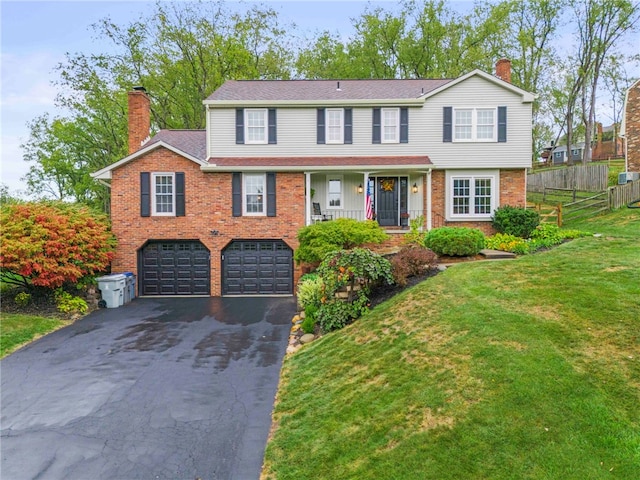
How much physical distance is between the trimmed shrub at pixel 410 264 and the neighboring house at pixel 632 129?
18.6 meters

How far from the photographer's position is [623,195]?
1773 cm

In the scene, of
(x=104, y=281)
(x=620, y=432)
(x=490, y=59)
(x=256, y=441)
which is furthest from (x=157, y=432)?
(x=490, y=59)

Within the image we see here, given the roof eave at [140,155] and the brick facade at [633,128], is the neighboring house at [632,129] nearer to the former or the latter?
the brick facade at [633,128]

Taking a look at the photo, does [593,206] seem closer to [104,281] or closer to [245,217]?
[245,217]

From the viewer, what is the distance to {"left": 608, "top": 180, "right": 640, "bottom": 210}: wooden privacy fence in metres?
17.6

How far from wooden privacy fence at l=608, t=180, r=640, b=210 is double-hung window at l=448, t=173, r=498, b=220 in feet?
19.9

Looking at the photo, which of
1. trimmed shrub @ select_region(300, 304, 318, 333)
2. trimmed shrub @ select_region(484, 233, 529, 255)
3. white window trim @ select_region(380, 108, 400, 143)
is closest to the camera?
trimmed shrub @ select_region(300, 304, 318, 333)

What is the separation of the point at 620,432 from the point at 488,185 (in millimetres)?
14118

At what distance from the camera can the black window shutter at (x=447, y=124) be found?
16578 millimetres

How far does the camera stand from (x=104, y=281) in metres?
14.0

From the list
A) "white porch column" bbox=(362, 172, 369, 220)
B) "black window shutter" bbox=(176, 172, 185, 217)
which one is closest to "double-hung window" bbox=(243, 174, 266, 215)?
"black window shutter" bbox=(176, 172, 185, 217)

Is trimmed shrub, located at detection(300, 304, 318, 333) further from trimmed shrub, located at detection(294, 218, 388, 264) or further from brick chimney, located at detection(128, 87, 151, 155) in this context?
brick chimney, located at detection(128, 87, 151, 155)

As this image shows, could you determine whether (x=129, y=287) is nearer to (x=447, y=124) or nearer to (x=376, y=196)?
(x=376, y=196)

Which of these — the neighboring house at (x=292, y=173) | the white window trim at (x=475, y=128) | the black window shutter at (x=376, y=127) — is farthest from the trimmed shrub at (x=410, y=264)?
the white window trim at (x=475, y=128)
